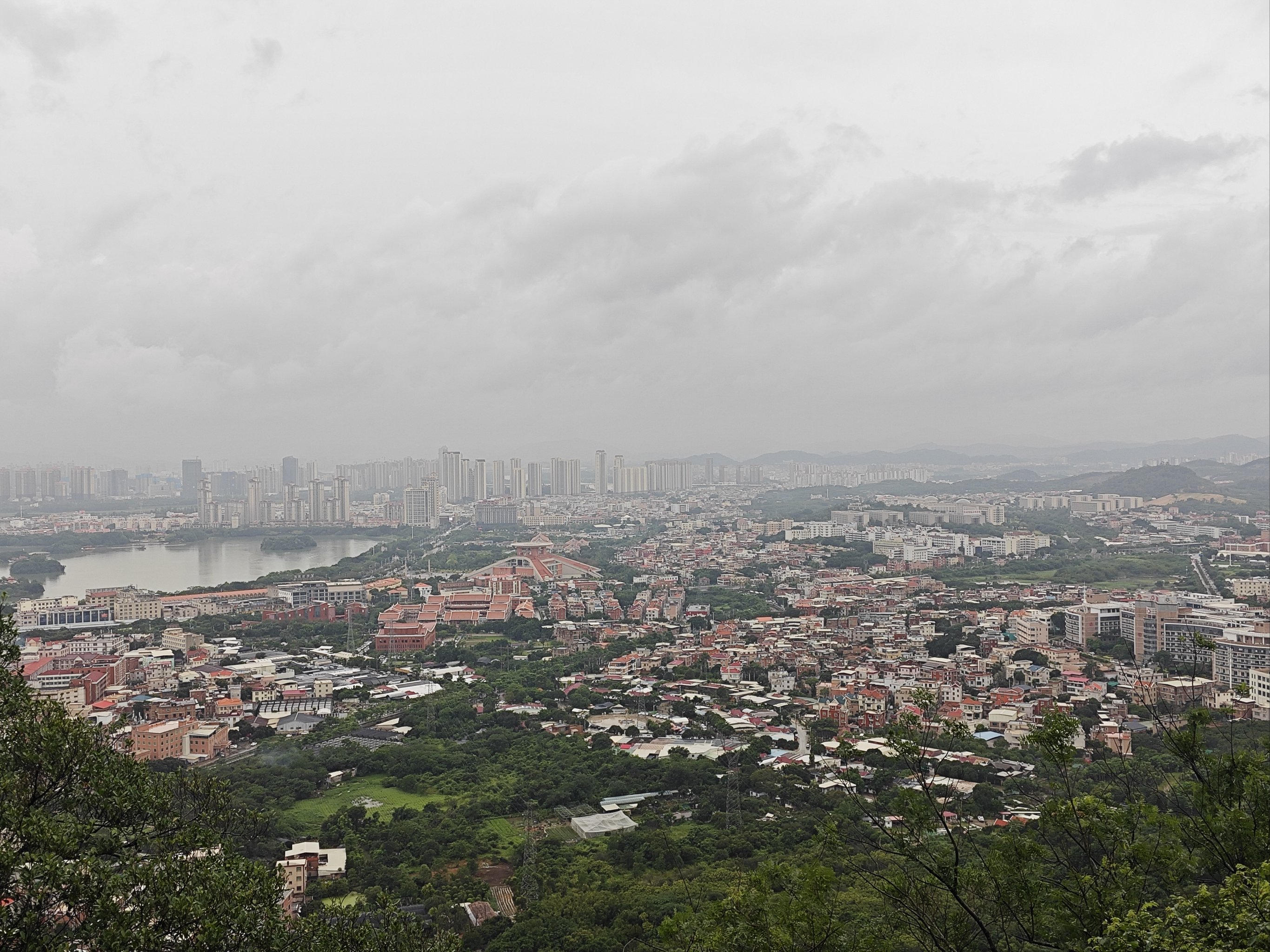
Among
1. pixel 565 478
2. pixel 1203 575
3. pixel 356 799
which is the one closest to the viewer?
pixel 356 799

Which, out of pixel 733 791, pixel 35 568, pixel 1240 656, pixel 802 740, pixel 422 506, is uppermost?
pixel 422 506

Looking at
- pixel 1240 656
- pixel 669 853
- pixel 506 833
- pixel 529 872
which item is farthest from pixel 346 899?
pixel 1240 656

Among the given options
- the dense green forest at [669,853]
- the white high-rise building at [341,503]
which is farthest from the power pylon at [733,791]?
the white high-rise building at [341,503]

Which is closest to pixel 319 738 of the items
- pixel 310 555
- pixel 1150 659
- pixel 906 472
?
pixel 1150 659

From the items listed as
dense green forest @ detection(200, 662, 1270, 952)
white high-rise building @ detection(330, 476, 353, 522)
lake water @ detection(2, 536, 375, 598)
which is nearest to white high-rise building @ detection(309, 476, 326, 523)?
white high-rise building @ detection(330, 476, 353, 522)

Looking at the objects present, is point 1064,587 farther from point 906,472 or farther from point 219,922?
point 906,472

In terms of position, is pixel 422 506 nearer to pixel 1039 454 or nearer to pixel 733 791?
pixel 733 791
